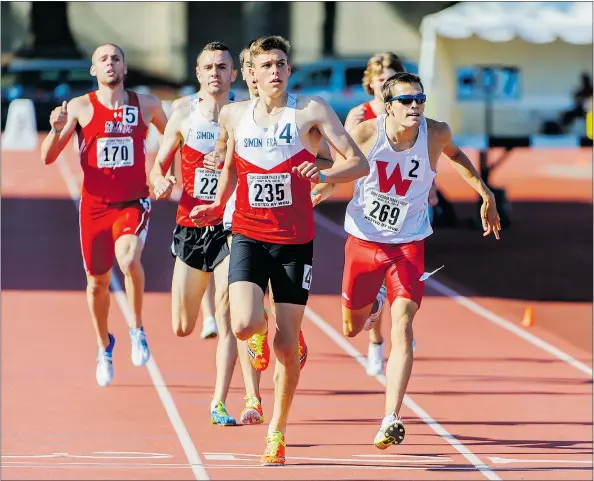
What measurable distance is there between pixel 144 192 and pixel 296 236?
236 centimetres

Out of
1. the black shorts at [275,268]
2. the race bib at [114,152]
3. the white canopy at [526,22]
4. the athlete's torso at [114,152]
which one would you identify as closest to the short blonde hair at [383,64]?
the athlete's torso at [114,152]

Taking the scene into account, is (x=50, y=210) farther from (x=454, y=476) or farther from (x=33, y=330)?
(x=454, y=476)

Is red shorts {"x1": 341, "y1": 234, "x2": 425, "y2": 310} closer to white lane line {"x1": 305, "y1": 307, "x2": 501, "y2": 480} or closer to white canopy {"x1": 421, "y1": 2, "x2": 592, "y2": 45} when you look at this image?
white lane line {"x1": 305, "y1": 307, "x2": 501, "y2": 480}


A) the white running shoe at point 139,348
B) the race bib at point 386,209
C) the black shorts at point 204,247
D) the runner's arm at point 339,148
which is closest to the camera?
the runner's arm at point 339,148

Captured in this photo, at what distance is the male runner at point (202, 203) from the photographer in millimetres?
9328

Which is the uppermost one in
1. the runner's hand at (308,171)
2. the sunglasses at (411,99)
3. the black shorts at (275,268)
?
the sunglasses at (411,99)

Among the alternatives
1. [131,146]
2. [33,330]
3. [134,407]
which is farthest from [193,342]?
[131,146]

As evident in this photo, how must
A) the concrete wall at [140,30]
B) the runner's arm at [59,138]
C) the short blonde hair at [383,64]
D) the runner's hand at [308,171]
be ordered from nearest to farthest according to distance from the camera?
the runner's hand at [308,171]
the runner's arm at [59,138]
the short blonde hair at [383,64]
the concrete wall at [140,30]

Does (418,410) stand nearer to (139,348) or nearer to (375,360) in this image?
(375,360)

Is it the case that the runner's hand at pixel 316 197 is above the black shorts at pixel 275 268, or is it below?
above

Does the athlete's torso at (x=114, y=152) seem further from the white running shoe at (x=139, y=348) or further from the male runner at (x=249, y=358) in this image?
the male runner at (x=249, y=358)

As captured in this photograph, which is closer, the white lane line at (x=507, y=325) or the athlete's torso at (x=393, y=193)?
the athlete's torso at (x=393, y=193)

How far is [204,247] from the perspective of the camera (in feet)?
31.2

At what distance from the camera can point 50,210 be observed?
22.8 metres
